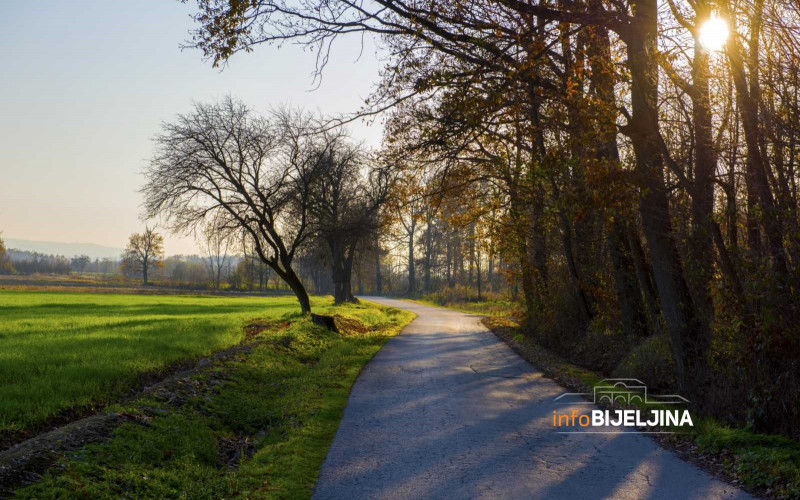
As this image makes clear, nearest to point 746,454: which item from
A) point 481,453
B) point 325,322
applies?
point 481,453

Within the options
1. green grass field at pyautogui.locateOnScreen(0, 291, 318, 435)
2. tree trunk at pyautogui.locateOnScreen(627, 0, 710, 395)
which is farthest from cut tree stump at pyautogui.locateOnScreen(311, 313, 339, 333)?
tree trunk at pyautogui.locateOnScreen(627, 0, 710, 395)

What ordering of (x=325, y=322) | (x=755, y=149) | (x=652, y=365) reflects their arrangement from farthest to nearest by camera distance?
(x=325, y=322) < (x=652, y=365) < (x=755, y=149)

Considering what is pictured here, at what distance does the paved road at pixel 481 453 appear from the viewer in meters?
5.24

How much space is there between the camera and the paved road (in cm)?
524

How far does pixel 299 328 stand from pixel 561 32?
12732 mm

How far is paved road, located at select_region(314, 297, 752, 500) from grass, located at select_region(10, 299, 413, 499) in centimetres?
43

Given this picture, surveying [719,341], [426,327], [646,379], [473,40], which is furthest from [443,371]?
[426,327]

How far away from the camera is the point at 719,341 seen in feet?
27.7

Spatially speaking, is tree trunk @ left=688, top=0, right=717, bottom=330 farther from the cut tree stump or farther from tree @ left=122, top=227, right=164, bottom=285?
tree @ left=122, top=227, right=164, bottom=285

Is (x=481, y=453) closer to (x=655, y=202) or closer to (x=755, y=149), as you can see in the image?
(x=755, y=149)

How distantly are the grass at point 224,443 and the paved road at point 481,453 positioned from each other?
434 millimetres

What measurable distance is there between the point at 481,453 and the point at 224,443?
3550 mm

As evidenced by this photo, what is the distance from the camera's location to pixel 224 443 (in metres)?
7.45

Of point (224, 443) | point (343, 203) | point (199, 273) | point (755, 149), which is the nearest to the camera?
point (224, 443)
